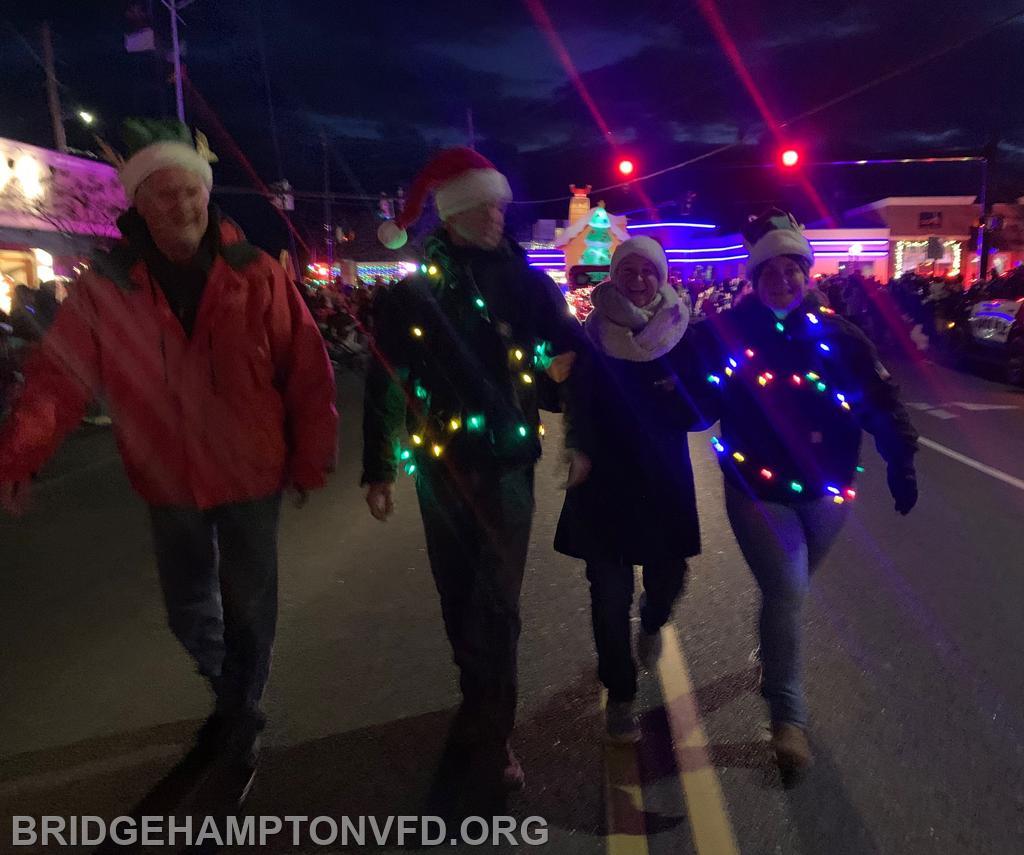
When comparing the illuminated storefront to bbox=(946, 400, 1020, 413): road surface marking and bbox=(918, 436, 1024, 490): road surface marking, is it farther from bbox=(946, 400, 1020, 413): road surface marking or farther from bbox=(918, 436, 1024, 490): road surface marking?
bbox=(946, 400, 1020, 413): road surface marking

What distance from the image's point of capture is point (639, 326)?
3.08 m

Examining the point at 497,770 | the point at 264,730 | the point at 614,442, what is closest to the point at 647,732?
the point at 497,770

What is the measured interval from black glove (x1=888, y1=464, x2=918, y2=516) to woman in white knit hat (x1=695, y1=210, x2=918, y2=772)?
0.05ft

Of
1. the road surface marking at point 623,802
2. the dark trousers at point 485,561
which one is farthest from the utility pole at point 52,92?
the road surface marking at point 623,802

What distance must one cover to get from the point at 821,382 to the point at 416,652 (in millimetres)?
2351

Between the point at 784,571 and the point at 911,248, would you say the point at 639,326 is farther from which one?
the point at 911,248

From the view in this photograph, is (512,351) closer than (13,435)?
No

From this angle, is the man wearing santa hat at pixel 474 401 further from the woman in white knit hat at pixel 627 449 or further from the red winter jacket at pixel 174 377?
the red winter jacket at pixel 174 377

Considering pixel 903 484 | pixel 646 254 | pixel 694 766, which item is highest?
pixel 646 254

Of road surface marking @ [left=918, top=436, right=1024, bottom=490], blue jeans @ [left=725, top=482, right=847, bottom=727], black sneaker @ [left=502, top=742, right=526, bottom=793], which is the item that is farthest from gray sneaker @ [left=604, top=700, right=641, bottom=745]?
road surface marking @ [left=918, top=436, right=1024, bottom=490]

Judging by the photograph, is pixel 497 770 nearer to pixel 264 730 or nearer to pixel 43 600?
pixel 264 730

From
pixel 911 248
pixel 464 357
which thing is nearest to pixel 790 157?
pixel 464 357

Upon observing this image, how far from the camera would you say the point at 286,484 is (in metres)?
3.01

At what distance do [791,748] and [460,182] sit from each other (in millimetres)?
2347
